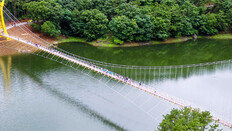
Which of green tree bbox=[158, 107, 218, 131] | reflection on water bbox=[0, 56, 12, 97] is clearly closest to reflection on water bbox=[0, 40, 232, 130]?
reflection on water bbox=[0, 56, 12, 97]

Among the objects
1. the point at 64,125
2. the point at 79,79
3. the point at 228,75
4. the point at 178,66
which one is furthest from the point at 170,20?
the point at 64,125

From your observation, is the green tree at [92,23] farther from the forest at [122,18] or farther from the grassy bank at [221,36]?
the grassy bank at [221,36]

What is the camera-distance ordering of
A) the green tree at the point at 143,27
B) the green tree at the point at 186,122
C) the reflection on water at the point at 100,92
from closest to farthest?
the green tree at the point at 186,122 < the reflection on water at the point at 100,92 < the green tree at the point at 143,27

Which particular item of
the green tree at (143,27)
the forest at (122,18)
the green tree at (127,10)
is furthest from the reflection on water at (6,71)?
the green tree at (143,27)

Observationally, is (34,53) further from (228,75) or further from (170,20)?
(228,75)

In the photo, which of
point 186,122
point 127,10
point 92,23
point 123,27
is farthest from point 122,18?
point 186,122

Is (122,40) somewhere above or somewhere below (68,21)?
below

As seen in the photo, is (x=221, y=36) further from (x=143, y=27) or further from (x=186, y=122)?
(x=186, y=122)
